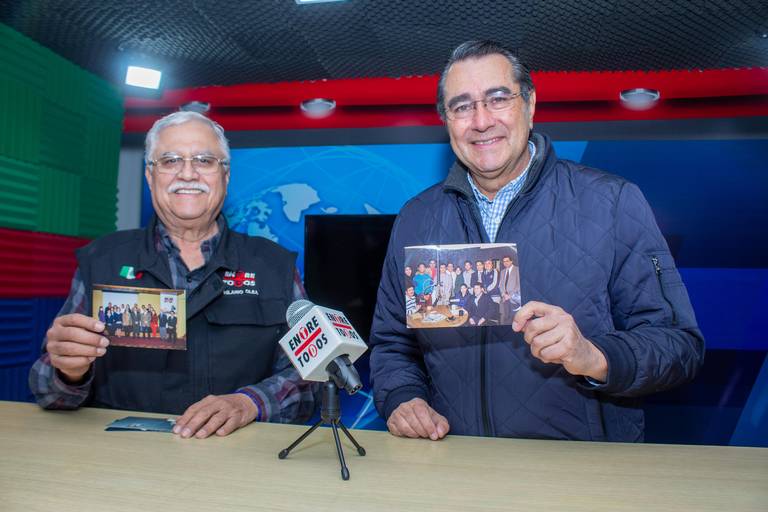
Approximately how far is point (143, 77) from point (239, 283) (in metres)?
2.40

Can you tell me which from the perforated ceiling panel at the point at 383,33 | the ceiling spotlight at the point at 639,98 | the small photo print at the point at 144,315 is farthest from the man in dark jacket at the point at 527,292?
the ceiling spotlight at the point at 639,98

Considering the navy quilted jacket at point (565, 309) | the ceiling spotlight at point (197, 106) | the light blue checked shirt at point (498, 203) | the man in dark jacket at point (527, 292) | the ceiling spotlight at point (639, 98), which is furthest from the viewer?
the ceiling spotlight at point (197, 106)

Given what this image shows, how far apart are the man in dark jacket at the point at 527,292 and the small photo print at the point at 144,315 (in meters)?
0.69

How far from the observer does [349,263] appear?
4039mm

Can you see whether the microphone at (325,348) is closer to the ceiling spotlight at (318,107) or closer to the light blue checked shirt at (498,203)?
the light blue checked shirt at (498,203)

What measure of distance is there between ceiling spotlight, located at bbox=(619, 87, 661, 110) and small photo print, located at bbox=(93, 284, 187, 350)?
355 centimetres

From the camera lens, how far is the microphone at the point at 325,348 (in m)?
1.22

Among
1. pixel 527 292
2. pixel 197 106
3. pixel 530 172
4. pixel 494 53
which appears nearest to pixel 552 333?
pixel 527 292

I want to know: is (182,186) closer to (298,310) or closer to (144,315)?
(144,315)

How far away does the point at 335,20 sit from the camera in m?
3.33

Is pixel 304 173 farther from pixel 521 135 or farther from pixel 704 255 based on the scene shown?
pixel 704 255

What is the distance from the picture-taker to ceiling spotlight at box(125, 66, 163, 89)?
156 inches

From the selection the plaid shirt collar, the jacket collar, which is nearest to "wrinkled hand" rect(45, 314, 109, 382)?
the plaid shirt collar

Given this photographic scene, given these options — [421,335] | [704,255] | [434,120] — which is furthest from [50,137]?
[704,255]
